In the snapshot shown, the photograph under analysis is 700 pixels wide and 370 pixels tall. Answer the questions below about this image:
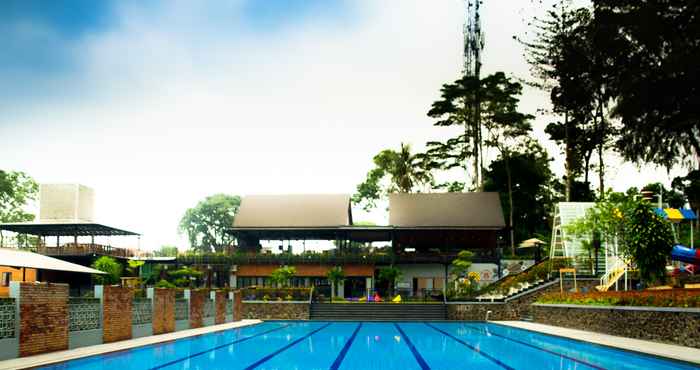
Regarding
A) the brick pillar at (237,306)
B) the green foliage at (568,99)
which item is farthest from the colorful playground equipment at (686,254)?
the brick pillar at (237,306)

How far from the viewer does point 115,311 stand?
757 inches

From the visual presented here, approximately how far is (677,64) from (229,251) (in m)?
31.5

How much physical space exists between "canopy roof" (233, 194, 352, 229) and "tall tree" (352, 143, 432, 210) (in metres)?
9.42

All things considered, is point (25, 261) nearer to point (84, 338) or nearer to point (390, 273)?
point (84, 338)

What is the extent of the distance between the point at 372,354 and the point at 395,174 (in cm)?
3932

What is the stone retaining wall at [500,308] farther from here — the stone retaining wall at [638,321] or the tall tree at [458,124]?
the tall tree at [458,124]

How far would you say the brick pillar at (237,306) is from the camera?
3316 cm

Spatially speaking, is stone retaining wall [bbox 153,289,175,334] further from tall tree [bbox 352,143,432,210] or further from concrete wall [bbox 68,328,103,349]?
tall tree [bbox 352,143,432,210]

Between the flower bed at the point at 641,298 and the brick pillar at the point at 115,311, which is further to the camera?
the brick pillar at the point at 115,311

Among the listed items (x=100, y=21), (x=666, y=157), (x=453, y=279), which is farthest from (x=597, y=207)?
(x=100, y=21)

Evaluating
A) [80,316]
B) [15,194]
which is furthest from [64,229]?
[80,316]

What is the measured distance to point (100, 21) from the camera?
23.4 metres

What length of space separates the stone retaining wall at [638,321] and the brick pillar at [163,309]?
14993 mm

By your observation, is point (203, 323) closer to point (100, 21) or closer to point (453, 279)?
point (100, 21)
